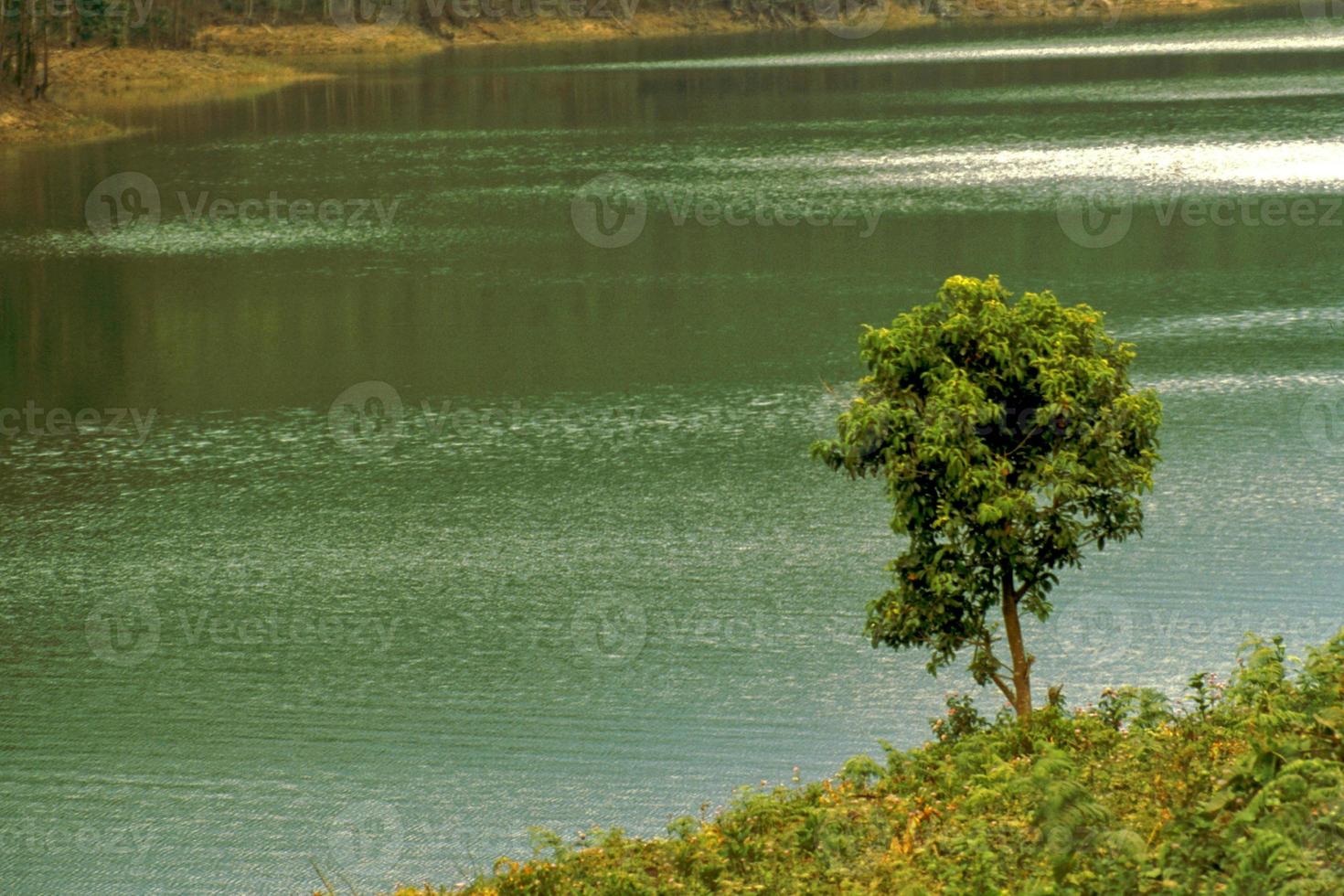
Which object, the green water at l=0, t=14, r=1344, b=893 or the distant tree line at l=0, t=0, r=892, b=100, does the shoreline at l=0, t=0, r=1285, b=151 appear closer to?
the distant tree line at l=0, t=0, r=892, b=100

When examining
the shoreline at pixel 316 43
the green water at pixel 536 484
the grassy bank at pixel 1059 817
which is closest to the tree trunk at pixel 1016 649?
the grassy bank at pixel 1059 817

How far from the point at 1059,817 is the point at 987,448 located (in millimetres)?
4003

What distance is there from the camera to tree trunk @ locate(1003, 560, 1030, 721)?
12664 millimetres

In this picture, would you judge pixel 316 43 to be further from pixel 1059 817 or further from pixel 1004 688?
pixel 1059 817

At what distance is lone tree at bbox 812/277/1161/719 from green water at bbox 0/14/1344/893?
6.19 feet

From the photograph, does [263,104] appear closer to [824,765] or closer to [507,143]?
[507,143]

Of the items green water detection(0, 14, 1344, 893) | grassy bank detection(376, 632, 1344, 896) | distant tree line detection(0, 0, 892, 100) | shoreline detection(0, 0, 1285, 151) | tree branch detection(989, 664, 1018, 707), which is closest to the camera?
grassy bank detection(376, 632, 1344, 896)

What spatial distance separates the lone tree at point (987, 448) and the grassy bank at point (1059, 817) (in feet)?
2.92

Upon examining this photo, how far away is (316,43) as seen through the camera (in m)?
101

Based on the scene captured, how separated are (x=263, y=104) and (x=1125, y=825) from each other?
222 ft

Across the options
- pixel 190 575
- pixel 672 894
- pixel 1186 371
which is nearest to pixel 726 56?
pixel 1186 371

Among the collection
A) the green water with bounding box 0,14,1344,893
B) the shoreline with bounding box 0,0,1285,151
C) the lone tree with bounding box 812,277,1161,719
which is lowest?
the green water with bounding box 0,14,1344,893

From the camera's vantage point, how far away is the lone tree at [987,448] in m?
12.1

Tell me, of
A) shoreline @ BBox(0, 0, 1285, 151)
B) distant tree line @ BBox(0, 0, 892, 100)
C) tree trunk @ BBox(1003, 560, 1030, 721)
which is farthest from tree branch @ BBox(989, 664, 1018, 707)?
distant tree line @ BBox(0, 0, 892, 100)
